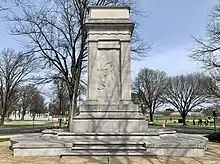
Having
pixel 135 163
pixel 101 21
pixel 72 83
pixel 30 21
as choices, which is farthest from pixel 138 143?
pixel 30 21

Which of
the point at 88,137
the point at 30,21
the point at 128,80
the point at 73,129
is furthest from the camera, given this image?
the point at 30,21

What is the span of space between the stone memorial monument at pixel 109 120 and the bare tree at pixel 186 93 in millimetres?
Result: 50052

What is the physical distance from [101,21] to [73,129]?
583 centimetres

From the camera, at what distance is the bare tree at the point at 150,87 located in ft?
221

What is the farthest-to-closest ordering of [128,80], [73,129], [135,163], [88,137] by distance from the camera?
1. [128,80]
2. [73,129]
3. [88,137]
4. [135,163]

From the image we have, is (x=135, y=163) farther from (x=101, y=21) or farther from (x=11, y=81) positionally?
(x=11, y=81)

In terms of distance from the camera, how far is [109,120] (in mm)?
14836

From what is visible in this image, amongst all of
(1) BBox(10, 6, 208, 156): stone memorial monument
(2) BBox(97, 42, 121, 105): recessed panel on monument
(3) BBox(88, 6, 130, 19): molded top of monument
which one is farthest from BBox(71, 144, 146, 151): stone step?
(3) BBox(88, 6, 130, 19): molded top of monument

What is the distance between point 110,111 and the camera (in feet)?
49.5

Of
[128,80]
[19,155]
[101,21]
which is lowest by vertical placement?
[19,155]

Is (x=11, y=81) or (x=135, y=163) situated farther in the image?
(x=11, y=81)

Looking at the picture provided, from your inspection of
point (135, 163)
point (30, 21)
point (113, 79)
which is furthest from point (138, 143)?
point (30, 21)

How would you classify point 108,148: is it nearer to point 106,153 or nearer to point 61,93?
point 106,153

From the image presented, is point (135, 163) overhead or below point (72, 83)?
below
